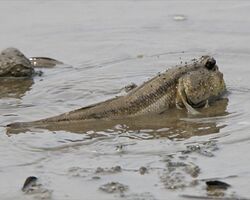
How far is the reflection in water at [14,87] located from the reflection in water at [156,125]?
49.9 inches

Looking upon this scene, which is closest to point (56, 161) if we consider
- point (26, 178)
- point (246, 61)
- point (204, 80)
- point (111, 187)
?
point (26, 178)

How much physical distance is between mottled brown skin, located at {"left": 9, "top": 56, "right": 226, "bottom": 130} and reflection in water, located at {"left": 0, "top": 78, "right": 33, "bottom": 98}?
1.25 meters

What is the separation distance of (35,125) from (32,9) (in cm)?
437

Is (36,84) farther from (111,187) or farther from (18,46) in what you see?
(111,187)

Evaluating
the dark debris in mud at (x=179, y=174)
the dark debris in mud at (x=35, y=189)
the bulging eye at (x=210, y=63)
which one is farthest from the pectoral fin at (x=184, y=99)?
the dark debris in mud at (x=35, y=189)

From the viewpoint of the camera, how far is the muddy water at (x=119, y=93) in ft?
15.6

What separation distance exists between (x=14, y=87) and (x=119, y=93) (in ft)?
3.94

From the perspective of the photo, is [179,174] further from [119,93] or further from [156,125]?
[119,93]

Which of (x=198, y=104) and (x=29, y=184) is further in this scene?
(x=198, y=104)

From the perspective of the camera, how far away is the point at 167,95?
6.46 m

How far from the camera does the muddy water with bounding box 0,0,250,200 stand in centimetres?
476

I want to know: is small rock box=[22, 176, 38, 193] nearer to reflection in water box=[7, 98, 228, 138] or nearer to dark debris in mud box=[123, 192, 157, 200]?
dark debris in mud box=[123, 192, 157, 200]

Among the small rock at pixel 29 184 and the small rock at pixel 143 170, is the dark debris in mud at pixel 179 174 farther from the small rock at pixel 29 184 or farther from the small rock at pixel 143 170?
the small rock at pixel 29 184

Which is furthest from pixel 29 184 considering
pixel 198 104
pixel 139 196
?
pixel 198 104
